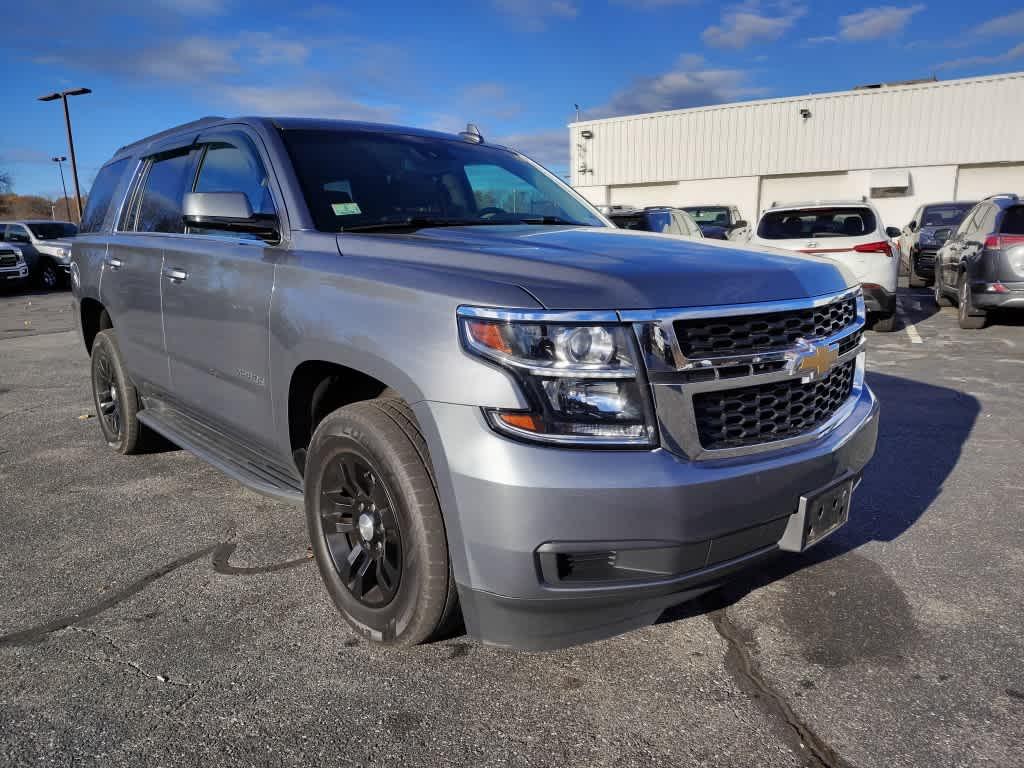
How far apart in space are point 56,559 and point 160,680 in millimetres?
1280

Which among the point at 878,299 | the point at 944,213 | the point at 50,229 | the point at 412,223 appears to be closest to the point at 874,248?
the point at 878,299

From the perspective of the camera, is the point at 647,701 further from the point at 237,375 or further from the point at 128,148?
the point at 128,148

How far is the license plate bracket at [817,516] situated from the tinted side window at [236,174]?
222cm

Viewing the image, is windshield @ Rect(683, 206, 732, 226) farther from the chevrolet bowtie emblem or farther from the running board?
the chevrolet bowtie emblem

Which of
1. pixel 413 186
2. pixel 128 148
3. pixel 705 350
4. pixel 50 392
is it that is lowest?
pixel 50 392

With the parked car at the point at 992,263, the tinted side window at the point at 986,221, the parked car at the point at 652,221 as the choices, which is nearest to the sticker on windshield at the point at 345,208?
the parked car at the point at 652,221

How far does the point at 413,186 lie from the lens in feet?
10.9

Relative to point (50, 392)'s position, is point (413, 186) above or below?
above

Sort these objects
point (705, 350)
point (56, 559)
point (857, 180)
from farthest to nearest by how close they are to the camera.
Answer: point (857, 180) → point (56, 559) → point (705, 350)

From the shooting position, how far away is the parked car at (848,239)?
9.22 meters

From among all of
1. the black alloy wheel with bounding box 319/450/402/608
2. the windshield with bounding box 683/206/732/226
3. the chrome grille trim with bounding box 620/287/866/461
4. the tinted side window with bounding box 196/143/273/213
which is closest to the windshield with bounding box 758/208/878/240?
the tinted side window with bounding box 196/143/273/213

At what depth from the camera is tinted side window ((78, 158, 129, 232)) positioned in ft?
16.0

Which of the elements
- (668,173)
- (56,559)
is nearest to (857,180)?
(668,173)

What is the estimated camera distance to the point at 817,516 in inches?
91.7
